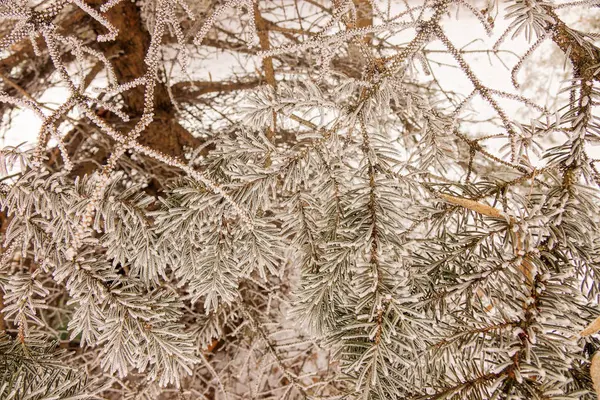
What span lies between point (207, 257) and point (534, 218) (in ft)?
1.91

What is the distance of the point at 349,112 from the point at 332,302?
36 centimetres

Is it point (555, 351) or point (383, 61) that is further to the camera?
point (383, 61)

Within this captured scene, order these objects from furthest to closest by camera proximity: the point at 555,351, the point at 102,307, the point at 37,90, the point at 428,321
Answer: the point at 37,90 → the point at 102,307 → the point at 428,321 → the point at 555,351

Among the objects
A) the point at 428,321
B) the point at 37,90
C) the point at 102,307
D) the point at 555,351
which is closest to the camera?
the point at 555,351

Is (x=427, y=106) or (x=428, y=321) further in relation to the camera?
(x=427, y=106)

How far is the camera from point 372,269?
28.2 inches

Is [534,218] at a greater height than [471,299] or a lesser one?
greater

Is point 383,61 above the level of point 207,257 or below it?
above

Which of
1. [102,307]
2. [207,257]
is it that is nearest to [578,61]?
[207,257]

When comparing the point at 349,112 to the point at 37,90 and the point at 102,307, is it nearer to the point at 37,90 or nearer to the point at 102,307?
the point at 102,307

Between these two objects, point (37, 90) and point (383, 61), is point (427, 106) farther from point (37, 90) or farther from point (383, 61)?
point (37, 90)

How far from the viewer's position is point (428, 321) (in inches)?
27.8

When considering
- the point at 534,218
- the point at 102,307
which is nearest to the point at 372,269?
the point at 534,218

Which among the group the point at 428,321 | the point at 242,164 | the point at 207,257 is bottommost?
the point at 428,321
